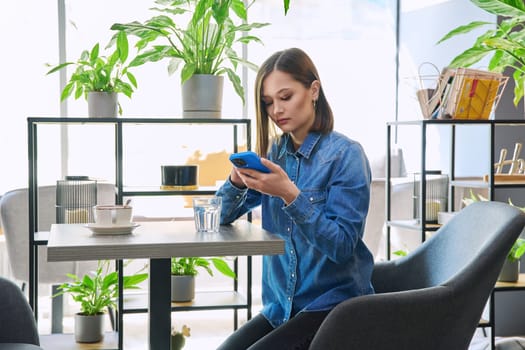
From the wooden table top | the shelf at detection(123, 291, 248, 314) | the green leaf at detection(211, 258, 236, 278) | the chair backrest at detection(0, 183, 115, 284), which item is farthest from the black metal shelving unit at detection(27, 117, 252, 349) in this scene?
the wooden table top

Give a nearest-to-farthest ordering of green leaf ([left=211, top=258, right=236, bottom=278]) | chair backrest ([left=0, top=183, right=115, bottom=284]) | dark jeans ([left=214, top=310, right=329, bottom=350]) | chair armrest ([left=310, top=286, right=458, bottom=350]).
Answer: chair armrest ([left=310, top=286, right=458, bottom=350])
dark jeans ([left=214, top=310, right=329, bottom=350])
green leaf ([left=211, top=258, right=236, bottom=278])
chair backrest ([left=0, top=183, right=115, bottom=284])

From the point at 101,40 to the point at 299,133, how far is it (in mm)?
3416

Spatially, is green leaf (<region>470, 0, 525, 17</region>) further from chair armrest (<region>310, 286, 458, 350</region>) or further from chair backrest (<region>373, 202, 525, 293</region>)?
chair armrest (<region>310, 286, 458, 350</region>)

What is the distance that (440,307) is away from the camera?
1.67 metres

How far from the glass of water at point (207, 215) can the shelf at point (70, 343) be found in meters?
1.10

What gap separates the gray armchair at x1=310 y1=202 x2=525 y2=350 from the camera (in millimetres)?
1590

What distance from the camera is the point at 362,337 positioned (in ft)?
5.27

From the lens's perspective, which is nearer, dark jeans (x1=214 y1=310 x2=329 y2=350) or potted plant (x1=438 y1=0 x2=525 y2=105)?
dark jeans (x1=214 y1=310 x2=329 y2=350)

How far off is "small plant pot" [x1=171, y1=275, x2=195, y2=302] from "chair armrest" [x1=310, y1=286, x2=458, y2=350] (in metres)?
1.31

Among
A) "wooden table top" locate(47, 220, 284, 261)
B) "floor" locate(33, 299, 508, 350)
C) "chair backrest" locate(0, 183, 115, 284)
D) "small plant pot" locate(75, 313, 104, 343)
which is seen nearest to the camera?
"wooden table top" locate(47, 220, 284, 261)

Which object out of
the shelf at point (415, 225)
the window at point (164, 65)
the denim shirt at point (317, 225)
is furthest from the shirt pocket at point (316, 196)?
the window at point (164, 65)

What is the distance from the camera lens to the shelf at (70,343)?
2.64m

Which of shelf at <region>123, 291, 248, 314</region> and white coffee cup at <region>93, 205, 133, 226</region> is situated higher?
white coffee cup at <region>93, 205, 133, 226</region>

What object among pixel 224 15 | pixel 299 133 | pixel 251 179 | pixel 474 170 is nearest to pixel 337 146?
pixel 299 133
